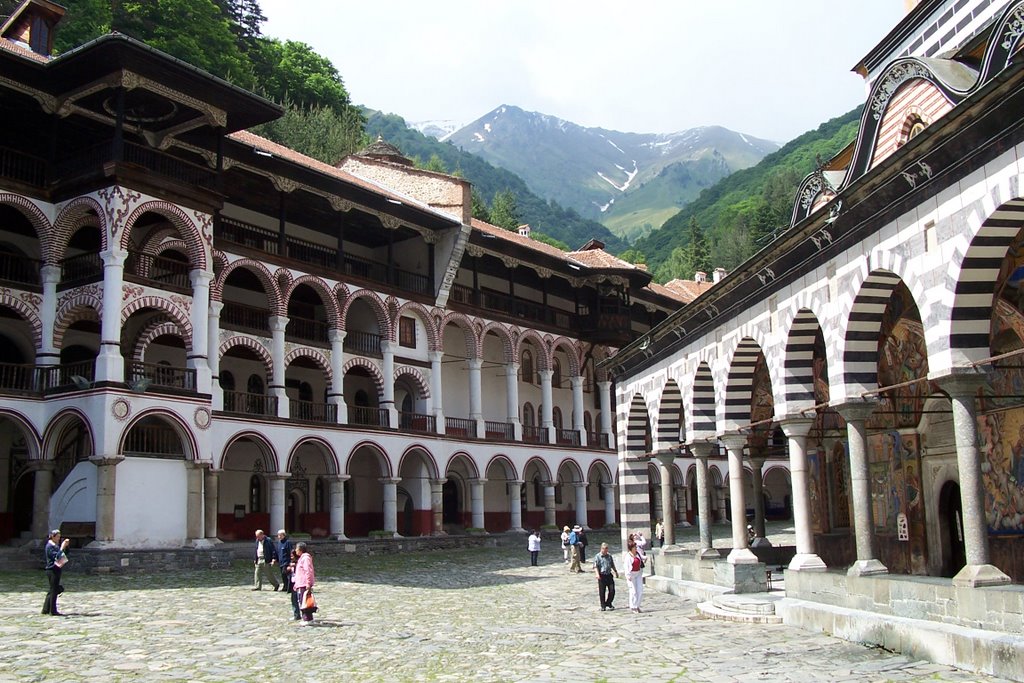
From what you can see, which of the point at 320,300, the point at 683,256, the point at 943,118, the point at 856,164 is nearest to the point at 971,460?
the point at 943,118

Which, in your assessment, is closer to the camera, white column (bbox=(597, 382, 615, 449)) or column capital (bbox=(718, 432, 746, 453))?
column capital (bbox=(718, 432, 746, 453))

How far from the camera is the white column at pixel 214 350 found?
80.4ft

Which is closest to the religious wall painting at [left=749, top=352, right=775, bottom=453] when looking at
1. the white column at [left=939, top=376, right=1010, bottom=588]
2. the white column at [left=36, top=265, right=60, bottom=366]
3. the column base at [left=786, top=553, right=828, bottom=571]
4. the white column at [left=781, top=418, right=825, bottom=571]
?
Result: the white column at [left=781, top=418, right=825, bottom=571]

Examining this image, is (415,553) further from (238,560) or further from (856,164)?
(856,164)

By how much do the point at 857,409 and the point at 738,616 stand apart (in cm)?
312

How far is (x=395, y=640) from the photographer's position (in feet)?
38.4

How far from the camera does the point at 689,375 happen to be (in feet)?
56.7

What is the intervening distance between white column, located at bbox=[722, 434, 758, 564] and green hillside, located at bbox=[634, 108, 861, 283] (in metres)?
57.1

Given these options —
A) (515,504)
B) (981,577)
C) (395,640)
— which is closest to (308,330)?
(515,504)

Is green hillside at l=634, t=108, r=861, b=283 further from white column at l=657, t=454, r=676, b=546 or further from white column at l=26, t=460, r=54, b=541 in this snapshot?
white column at l=26, t=460, r=54, b=541

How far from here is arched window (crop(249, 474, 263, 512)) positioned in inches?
1123

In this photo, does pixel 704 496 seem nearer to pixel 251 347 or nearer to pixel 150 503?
pixel 150 503

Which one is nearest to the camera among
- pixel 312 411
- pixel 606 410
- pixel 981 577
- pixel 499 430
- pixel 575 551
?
pixel 981 577

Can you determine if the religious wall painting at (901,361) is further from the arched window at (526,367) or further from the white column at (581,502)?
the arched window at (526,367)
